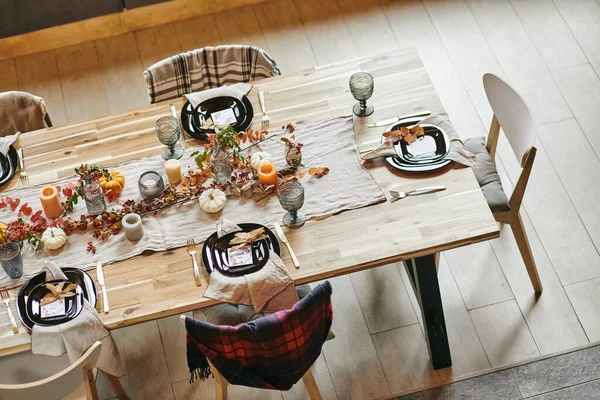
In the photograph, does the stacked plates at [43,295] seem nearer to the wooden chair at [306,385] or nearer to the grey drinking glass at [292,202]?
the wooden chair at [306,385]

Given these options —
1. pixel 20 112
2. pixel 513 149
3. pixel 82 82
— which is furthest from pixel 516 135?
pixel 82 82

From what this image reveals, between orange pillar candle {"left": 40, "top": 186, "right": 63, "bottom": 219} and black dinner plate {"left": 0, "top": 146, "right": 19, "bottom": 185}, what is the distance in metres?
0.21

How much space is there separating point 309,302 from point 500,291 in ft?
3.97

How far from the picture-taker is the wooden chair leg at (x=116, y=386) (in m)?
2.81

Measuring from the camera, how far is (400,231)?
8.30ft

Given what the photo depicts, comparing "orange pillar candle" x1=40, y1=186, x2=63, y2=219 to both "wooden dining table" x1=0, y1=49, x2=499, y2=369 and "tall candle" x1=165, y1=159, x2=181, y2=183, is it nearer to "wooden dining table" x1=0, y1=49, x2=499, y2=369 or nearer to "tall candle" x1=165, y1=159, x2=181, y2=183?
"wooden dining table" x1=0, y1=49, x2=499, y2=369

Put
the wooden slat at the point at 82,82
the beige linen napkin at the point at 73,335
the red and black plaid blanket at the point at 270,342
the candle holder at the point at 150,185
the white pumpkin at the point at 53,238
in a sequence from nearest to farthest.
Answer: the red and black plaid blanket at the point at 270,342 → the beige linen napkin at the point at 73,335 → the white pumpkin at the point at 53,238 → the candle holder at the point at 150,185 → the wooden slat at the point at 82,82

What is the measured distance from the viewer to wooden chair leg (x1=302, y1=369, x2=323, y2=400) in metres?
2.67

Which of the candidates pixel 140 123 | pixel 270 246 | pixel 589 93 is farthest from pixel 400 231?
pixel 589 93

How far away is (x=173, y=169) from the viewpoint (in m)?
2.72

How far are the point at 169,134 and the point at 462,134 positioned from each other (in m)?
1.55

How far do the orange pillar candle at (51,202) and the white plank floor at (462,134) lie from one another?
70cm

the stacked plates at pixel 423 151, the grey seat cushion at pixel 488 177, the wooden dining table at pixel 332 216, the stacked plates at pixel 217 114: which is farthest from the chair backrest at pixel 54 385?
the grey seat cushion at pixel 488 177

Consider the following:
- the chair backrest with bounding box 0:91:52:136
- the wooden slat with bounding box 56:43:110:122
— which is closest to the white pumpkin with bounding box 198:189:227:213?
the chair backrest with bounding box 0:91:52:136
